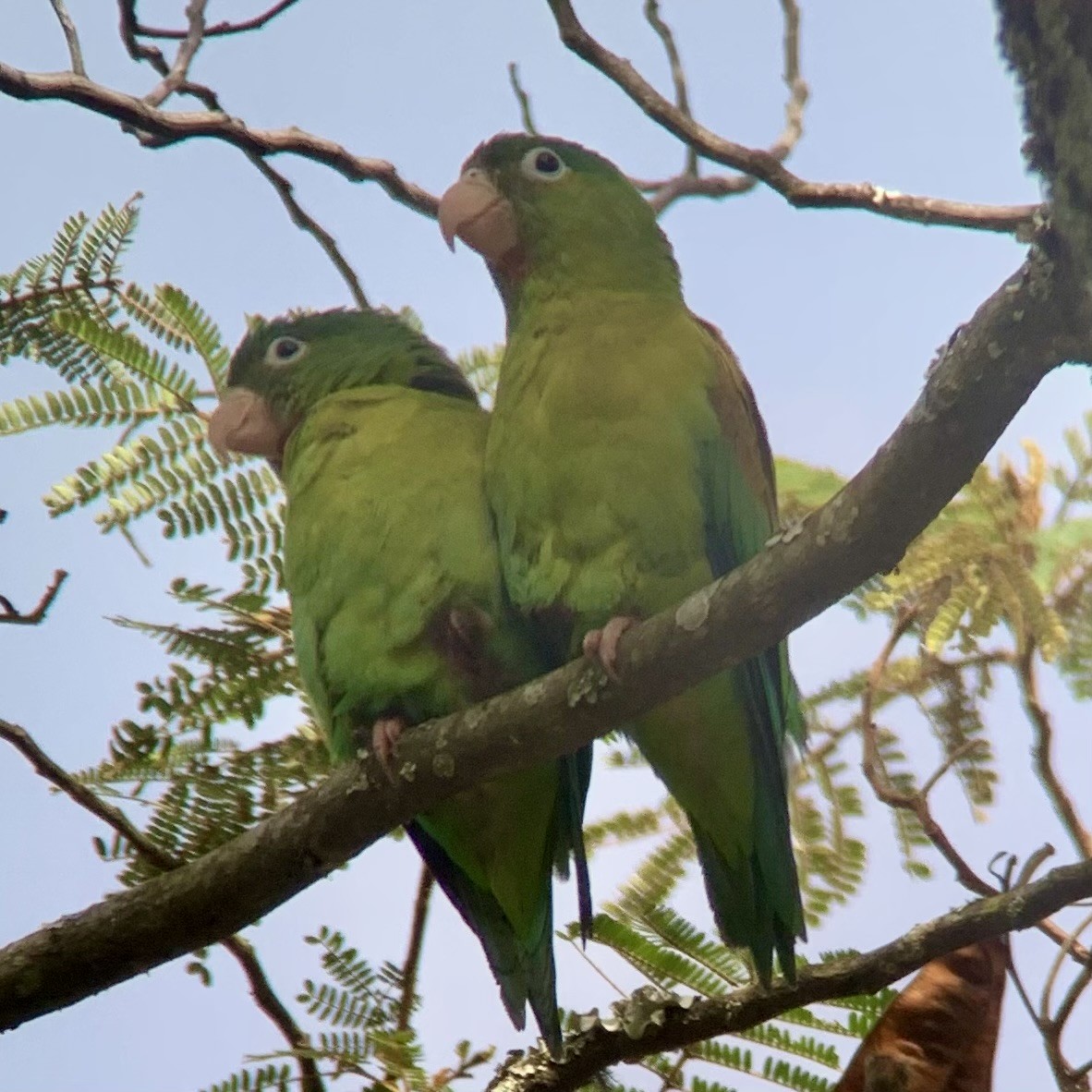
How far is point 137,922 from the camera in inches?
101

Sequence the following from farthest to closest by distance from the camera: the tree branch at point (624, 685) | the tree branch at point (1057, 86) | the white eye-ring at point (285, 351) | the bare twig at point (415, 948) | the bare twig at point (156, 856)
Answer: the white eye-ring at point (285, 351) < the bare twig at point (415, 948) < the bare twig at point (156, 856) < the tree branch at point (624, 685) < the tree branch at point (1057, 86)

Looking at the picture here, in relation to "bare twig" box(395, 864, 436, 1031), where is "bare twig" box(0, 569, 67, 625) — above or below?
above

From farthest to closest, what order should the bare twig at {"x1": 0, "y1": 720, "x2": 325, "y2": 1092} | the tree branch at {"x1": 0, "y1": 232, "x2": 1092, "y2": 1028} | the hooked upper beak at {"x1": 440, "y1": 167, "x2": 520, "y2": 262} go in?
the hooked upper beak at {"x1": 440, "y1": 167, "x2": 520, "y2": 262} < the bare twig at {"x1": 0, "y1": 720, "x2": 325, "y2": 1092} < the tree branch at {"x1": 0, "y1": 232, "x2": 1092, "y2": 1028}

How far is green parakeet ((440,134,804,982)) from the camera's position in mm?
2705

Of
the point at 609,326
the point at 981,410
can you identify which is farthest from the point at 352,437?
the point at 981,410

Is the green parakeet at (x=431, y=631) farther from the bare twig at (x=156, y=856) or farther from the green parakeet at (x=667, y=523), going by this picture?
the bare twig at (x=156, y=856)

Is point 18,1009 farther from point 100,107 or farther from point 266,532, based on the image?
point 100,107

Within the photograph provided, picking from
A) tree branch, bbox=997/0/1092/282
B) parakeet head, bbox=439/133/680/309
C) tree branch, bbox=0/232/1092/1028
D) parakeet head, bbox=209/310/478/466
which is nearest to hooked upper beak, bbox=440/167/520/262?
parakeet head, bbox=439/133/680/309

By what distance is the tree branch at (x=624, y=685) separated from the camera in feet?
5.84

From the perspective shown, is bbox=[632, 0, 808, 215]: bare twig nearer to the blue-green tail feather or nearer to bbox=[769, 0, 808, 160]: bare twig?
bbox=[769, 0, 808, 160]: bare twig

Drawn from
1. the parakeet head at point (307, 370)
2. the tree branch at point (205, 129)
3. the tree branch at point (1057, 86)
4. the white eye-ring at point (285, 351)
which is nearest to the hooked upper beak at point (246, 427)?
the parakeet head at point (307, 370)

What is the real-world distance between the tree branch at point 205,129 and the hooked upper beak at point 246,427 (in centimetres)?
58

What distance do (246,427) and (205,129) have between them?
27.1 inches

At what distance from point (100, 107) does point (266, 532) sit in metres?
1.02
